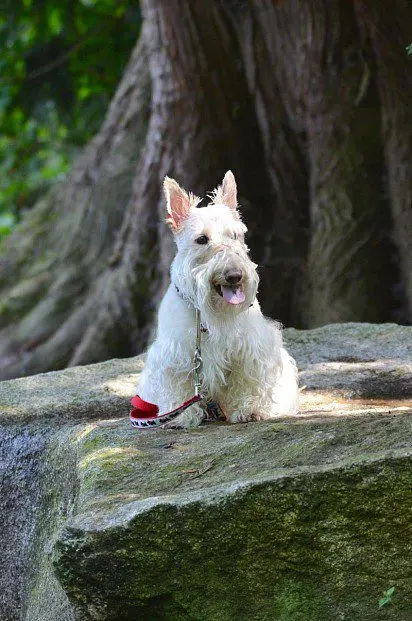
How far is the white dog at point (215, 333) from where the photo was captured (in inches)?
215

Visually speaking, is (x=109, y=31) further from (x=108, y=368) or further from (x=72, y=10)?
(x=108, y=368)

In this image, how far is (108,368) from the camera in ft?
25.4

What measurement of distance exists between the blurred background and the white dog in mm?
3917

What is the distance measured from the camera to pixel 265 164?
10.4 m

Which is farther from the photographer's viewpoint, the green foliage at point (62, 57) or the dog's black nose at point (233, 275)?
the green foliage at point (62, 57)

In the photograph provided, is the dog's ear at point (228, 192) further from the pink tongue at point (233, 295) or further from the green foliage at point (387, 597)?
the green foliage at point (387, 597)

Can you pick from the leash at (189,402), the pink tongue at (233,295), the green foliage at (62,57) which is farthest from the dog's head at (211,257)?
the green foliage at (62,57)

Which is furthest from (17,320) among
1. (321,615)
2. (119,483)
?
(321,615)

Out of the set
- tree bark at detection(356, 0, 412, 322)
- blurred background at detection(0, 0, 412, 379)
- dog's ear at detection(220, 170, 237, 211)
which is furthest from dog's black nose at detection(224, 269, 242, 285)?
tree bark at detection(356, 0, 412, 322)

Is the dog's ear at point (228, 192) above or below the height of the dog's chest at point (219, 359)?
above

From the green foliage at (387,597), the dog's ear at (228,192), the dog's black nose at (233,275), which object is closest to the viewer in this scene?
the green foliage at (387,597)

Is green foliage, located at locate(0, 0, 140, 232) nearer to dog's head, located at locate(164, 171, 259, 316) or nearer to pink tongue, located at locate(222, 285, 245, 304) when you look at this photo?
dog's head, located at locate(164, 171, 259, 316)

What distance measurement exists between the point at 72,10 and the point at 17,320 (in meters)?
4.25

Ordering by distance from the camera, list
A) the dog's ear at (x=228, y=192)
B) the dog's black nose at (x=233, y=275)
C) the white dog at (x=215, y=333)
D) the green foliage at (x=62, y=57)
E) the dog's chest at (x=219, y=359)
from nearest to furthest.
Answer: the dog's black nose at (x=233, y=275) → the white dog at (x=215, y=333) → the dog's chest at (x=219, y=359) → the dog's ear at (x=228, y=192) → the green foliage at (x=62, y=57)
